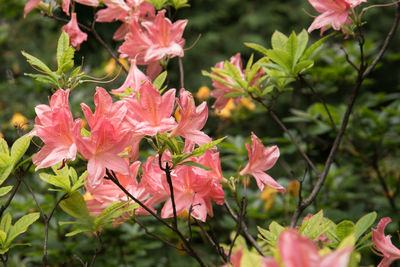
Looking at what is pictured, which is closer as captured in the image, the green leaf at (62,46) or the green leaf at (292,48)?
the green leaf at (62,46)

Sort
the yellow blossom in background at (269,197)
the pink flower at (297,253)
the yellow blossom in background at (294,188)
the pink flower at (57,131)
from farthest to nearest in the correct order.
A: the yellow blossom in background at (269,197), the yellow blossom in background at (294,188), the pink flower at (57,131), the pink flower at (297,253)

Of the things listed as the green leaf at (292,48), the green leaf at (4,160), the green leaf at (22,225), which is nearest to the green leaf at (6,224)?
the green leaf at (22,225)

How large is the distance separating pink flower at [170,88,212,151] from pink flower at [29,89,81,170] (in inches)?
7.0

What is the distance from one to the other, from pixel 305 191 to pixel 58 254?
106cm

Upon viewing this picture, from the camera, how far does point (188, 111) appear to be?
0.76 meters

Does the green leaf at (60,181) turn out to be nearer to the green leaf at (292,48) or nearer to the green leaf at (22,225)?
the green leaf at (22,225)

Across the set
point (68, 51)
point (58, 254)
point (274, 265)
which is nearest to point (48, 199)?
point (58, 254)

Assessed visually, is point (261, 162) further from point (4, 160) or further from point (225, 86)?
point (4, 160)

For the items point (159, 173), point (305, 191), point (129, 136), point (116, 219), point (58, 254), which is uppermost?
point (129, 136)

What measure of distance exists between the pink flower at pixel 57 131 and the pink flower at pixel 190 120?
0.18 m

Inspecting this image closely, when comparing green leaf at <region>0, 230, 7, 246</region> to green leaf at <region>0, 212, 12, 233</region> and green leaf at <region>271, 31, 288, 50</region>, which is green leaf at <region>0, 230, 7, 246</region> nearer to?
green leaf at <region>0, 212, 12, 233</region>

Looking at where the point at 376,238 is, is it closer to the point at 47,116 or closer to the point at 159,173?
the point at 159,173

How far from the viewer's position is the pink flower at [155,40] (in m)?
1.10

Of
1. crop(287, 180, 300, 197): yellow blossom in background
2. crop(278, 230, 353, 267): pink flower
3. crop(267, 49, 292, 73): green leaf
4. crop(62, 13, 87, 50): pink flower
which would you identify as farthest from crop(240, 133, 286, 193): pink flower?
crop(287, 180, 300, 197): yellow blossom in background
